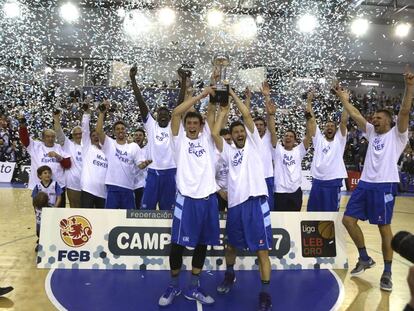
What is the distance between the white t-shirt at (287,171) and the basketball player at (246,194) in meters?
1.57

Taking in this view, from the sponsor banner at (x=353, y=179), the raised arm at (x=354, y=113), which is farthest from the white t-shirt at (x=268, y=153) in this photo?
the sponsor banner at (x=353, y=179)

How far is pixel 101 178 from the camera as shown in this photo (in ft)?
18.2

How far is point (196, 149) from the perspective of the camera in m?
4.02

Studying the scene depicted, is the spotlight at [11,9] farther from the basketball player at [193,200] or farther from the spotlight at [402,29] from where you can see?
the spotlight at [402,29]

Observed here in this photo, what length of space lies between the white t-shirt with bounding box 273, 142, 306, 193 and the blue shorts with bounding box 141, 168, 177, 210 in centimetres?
146

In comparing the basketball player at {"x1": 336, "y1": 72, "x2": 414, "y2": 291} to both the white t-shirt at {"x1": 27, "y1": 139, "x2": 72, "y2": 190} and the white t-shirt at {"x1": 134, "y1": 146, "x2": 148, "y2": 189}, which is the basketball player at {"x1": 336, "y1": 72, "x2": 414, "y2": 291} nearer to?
the white t-shirt at {"x1": 134, "y1": 146, "x2": 148, "y2": 189}

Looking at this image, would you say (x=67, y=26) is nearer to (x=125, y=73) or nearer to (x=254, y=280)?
(x=125, y=73)

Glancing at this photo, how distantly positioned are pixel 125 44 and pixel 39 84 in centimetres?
468

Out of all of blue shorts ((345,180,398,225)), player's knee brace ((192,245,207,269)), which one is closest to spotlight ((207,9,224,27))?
blue shorts ((345,180,398,225))

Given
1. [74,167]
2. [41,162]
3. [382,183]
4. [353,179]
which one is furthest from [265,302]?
[353,179]

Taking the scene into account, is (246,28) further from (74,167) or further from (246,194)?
(246,194)

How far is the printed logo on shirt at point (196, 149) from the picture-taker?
4.00 meters

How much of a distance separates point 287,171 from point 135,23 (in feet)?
49.8

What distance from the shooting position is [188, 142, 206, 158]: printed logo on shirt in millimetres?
4004
